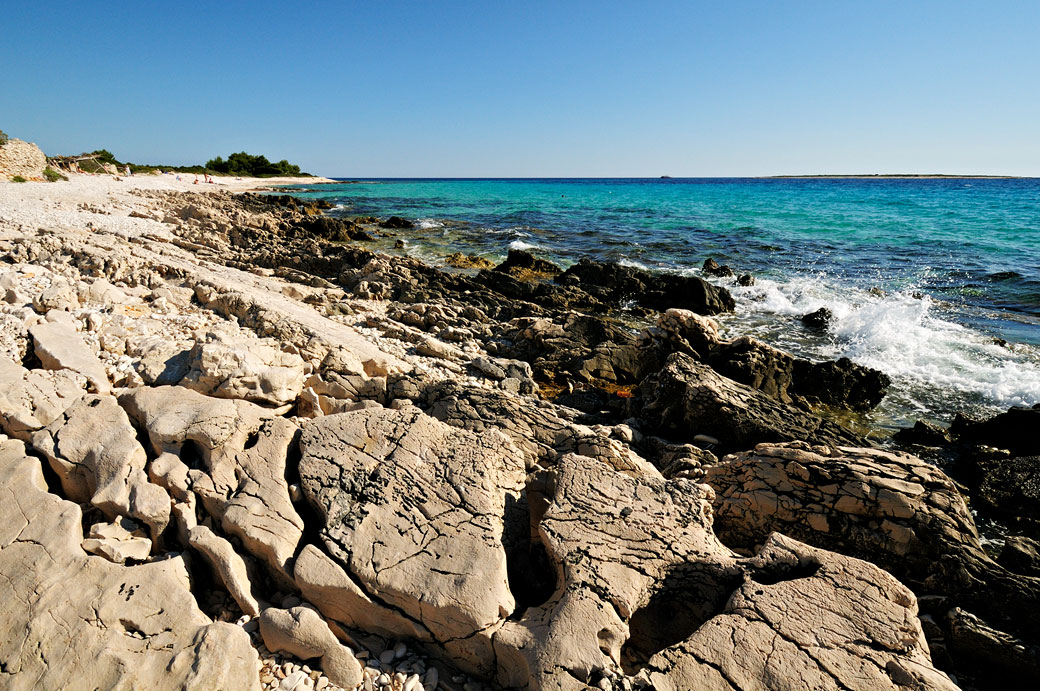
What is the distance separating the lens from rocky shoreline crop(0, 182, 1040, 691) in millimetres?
3328

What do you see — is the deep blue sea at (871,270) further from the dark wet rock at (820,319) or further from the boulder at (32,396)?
the boulder at (32,396)

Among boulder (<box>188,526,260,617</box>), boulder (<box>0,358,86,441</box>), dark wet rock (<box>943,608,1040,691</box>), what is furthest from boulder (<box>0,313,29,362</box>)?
dark wet rock (<box>943,608,1040,691</box>)

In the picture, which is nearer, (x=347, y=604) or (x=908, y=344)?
(x=347, y=604)

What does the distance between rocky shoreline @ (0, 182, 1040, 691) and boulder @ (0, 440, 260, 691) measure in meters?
0.02

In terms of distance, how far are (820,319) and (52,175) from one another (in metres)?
43.3

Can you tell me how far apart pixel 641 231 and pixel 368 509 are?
31.2m

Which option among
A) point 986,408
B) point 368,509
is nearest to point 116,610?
point 368,509

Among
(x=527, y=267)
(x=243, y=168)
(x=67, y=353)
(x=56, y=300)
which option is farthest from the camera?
(x=243, y=168)

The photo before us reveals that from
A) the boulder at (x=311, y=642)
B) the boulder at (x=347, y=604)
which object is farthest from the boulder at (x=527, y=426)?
the boulder at (x=311, y=642)

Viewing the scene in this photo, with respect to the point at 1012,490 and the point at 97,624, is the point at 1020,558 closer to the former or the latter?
the point at 1012,490

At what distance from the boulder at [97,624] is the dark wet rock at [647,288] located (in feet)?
44.6

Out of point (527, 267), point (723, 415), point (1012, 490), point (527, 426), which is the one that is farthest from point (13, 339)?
point (527, 267)

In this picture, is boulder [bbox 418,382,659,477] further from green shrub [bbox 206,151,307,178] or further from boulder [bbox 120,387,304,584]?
green shrub [bbox 206,151,307,178]

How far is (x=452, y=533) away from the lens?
4.05 meters
